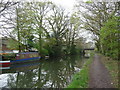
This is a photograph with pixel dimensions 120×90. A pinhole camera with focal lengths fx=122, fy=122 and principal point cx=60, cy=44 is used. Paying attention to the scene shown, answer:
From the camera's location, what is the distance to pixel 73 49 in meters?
42.6

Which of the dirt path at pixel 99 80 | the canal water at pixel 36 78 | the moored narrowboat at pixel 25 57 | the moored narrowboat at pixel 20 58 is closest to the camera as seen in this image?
the dirt path at pixel 99 80

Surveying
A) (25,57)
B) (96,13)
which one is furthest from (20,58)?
(96,13)

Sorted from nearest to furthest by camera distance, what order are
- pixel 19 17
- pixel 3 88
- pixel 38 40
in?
pixel 3 88, pixel 19 17, pixel 38 40

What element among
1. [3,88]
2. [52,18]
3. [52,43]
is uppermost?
[52,18]

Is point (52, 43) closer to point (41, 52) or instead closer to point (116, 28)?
point (41, 52)

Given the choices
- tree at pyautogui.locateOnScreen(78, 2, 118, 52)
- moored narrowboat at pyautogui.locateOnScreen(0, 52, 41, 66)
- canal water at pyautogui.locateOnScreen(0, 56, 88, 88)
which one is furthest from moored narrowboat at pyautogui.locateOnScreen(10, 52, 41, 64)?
tree at pyautogui.locateOnScreen(78, 2, 118, 52)

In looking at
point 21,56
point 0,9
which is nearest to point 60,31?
point 21,56

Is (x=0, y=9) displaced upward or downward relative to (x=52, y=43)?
upward

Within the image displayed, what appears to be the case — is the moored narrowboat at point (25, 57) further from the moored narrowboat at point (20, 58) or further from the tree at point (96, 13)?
the tree at point (96, 13)

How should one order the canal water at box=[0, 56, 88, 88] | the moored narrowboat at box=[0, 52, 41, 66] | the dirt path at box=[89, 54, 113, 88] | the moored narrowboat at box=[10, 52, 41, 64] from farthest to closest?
the moored narrowboat at box=[10, 52, 41, 64], the moored narrowboat at box=[0, 52, 41, 66], the canal water at box=[0, 56, 88, 88], the dirt path at box=[89, 54, 113, 88]

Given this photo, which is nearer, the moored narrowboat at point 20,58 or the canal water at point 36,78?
the canal water at point 36,78

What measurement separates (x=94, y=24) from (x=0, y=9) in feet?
52.4

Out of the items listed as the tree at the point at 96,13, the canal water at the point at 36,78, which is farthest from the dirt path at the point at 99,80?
the tree at the point at 96,13

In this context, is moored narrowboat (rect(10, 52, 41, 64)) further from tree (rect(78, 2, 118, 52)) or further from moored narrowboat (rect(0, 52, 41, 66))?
tree (rect(78, 2, 118, 52))
